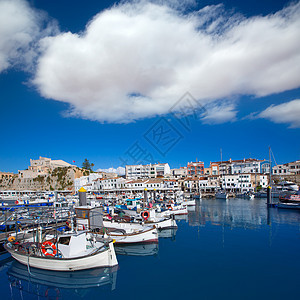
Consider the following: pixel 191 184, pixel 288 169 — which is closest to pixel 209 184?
pixel 191 184

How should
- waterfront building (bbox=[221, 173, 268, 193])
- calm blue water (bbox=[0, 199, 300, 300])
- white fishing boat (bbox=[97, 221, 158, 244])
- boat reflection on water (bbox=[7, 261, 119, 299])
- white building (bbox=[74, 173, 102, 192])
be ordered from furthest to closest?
white building (bbox=[74, 173, 102, 192]) < waterfront building (bbox=[221, 173, 268, 193]) < white fishing boat (bbox=[97, 221, 158, 244]) < boat reflection on water (bbox=[7, 261, 119, 299]) < calm blue water (bbox=[0, 199, 300, 300])

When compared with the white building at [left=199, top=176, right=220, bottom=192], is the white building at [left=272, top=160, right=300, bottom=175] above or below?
above

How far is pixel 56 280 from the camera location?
11781 mm

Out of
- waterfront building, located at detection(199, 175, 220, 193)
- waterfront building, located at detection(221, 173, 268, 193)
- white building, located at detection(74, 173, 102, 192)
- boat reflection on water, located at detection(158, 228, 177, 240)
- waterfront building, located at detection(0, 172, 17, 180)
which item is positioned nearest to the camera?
boat reflection on water, located at detection(158, 228, 177, 240)

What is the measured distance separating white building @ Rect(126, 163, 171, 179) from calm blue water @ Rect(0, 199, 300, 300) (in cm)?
6139

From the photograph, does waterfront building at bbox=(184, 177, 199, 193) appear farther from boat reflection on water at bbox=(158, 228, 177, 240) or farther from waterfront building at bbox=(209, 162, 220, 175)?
boat reflection on water at bbox=(158, 228, 177, 240)

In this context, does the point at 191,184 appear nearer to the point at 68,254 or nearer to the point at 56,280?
the point at 68,254

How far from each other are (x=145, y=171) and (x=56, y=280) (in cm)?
6862

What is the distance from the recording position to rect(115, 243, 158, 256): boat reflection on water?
53.3 feet

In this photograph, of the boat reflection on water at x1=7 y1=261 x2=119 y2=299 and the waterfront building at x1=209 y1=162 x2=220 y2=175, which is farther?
the waterfront building at x1=209 y1=162 x2=220 y2=175

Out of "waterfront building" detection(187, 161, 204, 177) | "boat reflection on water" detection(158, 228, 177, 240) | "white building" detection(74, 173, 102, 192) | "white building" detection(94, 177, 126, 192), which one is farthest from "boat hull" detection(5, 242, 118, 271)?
"waterfront building" detection(187, 161, 204, 177)

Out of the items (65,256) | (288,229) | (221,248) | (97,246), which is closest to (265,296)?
(221,248)

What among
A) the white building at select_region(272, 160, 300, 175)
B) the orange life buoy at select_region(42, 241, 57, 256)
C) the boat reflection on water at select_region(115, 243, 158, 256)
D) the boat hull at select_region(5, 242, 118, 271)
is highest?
the white building at select_region(272, 160, 300, 175)

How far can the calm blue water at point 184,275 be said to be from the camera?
1033 centimetres
